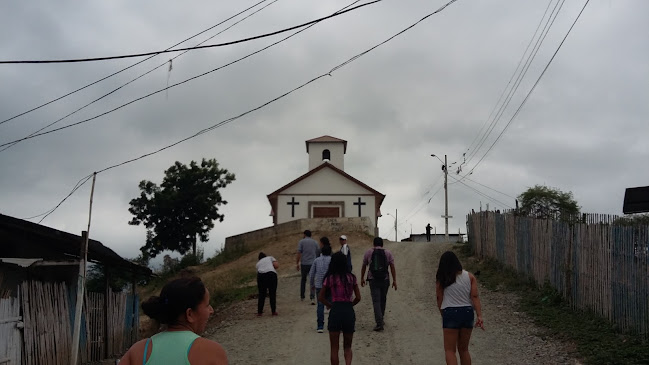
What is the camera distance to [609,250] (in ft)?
36.2

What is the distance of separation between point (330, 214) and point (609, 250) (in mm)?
31147

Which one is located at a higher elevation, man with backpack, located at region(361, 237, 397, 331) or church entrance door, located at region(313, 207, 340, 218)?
church entrance door, located at region(313, 207, 340, 218)

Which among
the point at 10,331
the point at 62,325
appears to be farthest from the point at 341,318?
the point at 62,325

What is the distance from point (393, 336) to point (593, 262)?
12.8 ft

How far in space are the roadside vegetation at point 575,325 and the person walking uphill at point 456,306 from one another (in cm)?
278

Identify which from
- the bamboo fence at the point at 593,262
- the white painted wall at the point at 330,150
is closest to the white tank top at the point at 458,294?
the bamboo fence at the point at 593,262

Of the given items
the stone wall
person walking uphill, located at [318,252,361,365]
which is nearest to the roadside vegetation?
person walking uphill, located at [318,252,361,365]

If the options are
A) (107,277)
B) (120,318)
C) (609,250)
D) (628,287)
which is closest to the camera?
(628,287)

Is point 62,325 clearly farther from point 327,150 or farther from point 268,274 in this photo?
point 327,150

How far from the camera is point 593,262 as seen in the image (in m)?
11.9

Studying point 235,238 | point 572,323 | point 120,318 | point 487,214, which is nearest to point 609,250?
point 572,323

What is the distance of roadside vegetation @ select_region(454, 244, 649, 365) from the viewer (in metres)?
9.30

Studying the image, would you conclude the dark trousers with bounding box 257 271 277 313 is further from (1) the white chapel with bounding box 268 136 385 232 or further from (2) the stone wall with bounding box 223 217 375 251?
(1) the white chapel with bounding box 268 136 385 232

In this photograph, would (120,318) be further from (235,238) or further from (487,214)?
(235,238)
